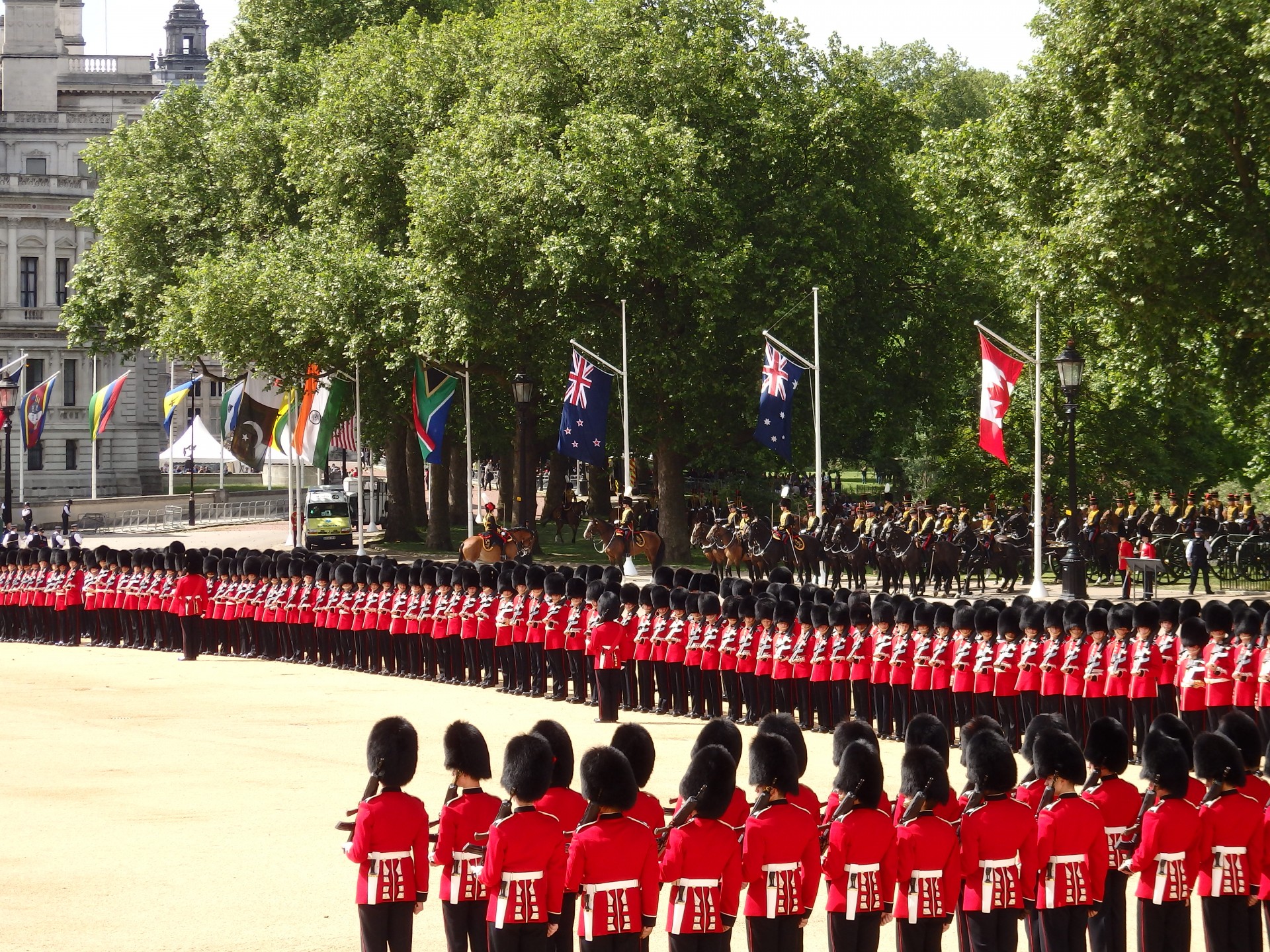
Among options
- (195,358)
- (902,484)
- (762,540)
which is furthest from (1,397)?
(902,484)

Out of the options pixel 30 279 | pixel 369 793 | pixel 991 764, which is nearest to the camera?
pixel 991 764

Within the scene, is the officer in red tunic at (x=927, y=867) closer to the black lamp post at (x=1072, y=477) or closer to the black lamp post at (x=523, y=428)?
the black lamp post at (x=1072, y=477)

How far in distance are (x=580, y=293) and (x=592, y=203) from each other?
9.27 ft

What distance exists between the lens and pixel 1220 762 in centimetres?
873

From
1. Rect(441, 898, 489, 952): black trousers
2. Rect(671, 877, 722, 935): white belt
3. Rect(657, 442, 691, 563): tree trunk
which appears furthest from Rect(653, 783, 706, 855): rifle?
Rect(657, 442, 691, 563): tree trunk

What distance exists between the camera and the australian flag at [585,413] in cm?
3272

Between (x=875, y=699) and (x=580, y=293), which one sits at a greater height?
(x=580, y=293)

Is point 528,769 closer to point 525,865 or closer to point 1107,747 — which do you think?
point 525,865

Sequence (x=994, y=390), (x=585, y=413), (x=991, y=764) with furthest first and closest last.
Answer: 1. (x=585, y=413)
2. (x=994, y=390)
3. (x=991, y=764)

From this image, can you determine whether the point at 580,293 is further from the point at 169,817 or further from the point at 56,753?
the point at 169,817

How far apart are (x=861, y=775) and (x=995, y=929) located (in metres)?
1.04

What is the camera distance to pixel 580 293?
3675 cm

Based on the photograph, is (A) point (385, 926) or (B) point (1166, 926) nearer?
(A) point (385, 926)

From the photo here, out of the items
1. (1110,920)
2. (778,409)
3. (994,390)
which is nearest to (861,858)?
(1110,920)
